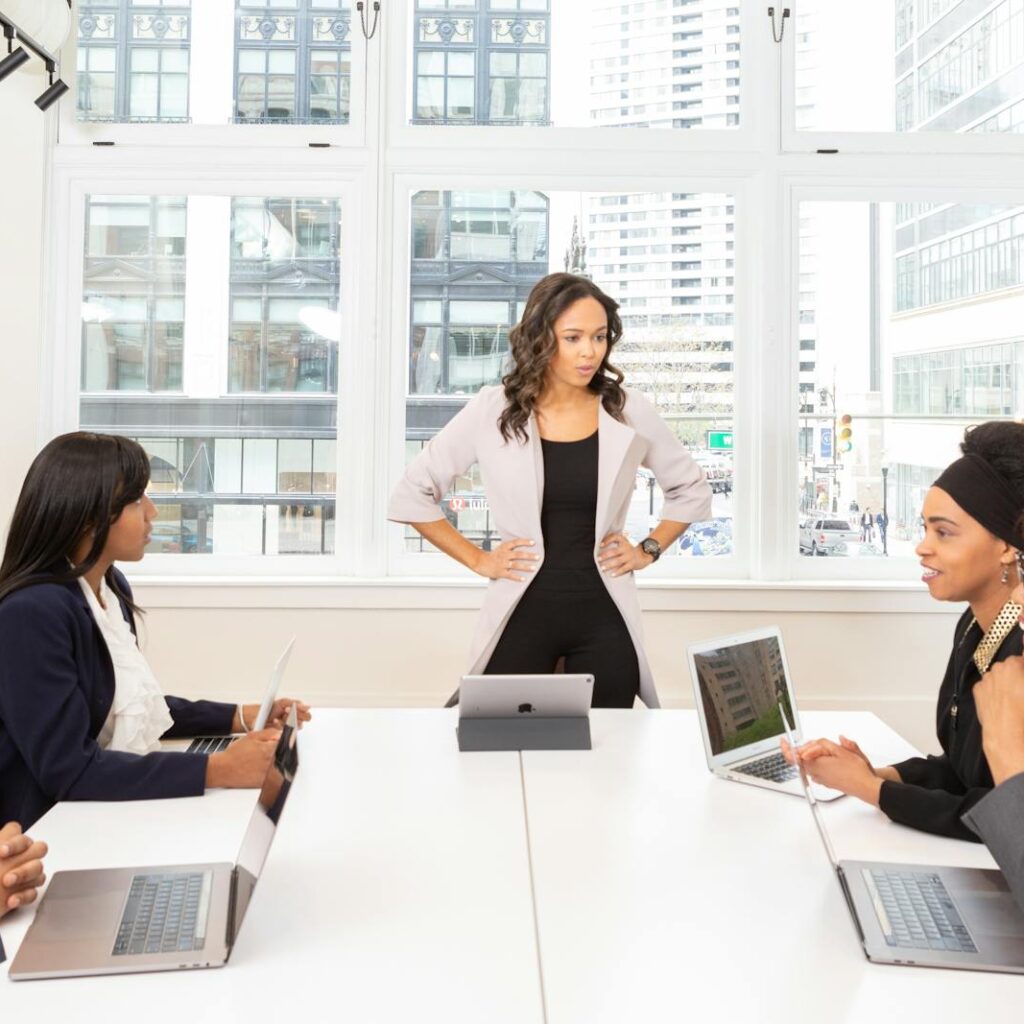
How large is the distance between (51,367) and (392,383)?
45.8 inches

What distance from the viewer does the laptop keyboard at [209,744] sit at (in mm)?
1978

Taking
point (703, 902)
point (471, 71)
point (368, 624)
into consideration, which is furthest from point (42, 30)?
point (703, 902)

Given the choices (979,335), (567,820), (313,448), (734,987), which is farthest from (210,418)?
(734,987)

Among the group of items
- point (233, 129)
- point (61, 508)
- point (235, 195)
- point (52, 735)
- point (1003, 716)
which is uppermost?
point (233, 129)

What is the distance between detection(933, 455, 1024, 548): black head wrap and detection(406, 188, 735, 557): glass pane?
1.90m

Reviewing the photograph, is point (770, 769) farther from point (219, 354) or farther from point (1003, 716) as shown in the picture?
point (219, 354)

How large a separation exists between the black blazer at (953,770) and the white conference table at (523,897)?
3 centimetres

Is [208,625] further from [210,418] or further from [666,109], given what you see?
[666,109]

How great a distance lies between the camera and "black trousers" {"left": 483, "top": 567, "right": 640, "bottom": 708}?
244 cm

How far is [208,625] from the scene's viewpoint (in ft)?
11.5

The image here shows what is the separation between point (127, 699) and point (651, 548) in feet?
4.65

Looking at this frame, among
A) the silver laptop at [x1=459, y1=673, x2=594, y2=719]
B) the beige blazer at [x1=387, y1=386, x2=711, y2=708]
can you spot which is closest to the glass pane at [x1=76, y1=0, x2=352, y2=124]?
the beige blazer at [x1=387, y1=386, x2=711, y2=708]

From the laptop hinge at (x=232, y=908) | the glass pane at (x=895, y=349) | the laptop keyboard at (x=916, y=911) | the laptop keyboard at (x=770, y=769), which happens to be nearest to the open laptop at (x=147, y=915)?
the laptop hinge at (x=232, y=908)

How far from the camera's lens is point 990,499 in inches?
67.5
